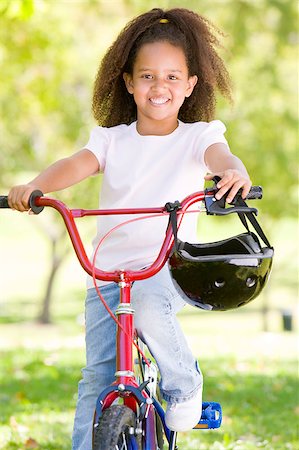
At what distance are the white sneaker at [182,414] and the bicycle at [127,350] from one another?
0.13m

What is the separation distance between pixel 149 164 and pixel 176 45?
0.51 meters

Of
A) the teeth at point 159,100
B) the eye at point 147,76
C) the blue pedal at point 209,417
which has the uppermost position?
the eye at point 147,76

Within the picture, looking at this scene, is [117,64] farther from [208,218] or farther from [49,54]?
[208,218]

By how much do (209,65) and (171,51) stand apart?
25cm

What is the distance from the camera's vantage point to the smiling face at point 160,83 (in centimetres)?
407

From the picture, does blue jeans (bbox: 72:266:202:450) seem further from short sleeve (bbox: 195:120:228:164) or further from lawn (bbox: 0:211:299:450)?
lawn (bbox: 0:211:299:450)

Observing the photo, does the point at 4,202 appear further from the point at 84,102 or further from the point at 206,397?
the point at 84,102

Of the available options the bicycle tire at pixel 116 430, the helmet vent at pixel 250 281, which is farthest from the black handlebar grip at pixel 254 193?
the bicycle tire at pixel 116 430

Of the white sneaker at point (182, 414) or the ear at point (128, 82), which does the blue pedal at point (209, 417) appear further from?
the ear at point (128, 82)

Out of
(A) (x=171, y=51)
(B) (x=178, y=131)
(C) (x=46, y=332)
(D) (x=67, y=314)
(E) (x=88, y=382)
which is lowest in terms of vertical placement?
(E) (x=88, y=382)

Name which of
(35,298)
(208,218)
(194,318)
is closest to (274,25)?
(208,218)

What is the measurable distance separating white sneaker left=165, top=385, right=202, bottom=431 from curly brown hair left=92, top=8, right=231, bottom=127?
1.30 meters

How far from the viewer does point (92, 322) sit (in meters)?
4.07

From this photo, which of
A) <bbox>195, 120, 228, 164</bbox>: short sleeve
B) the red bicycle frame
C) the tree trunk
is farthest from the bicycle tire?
the tree trunk
